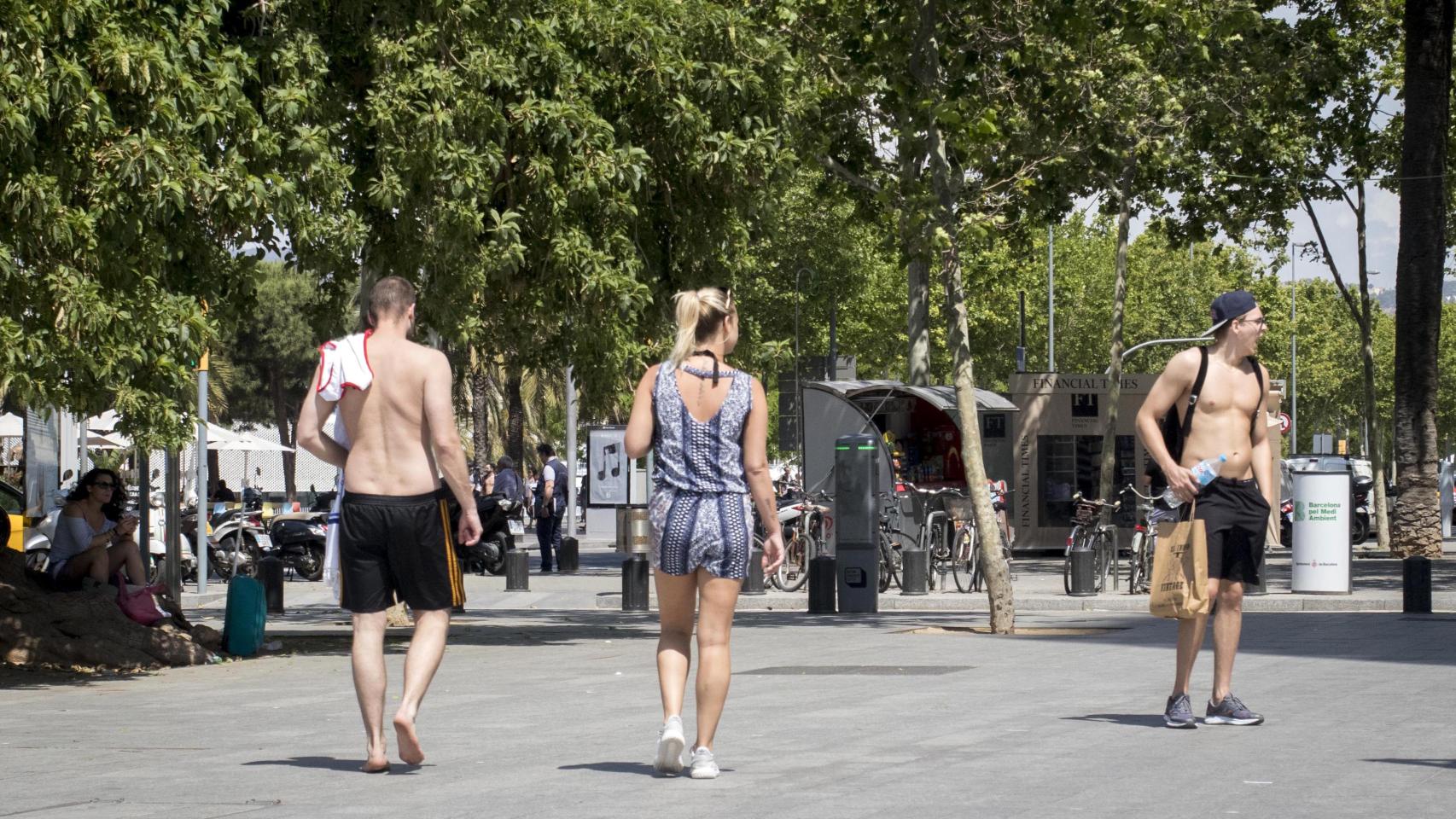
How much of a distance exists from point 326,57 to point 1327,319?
301ft

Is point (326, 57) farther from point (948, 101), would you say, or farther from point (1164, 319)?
point (1164, 319)

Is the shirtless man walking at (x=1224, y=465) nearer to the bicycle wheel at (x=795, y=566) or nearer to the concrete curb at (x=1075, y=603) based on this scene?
the concrete curb at (x=1075, y=603)

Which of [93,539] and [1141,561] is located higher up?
[93,539]

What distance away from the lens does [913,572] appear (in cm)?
2253

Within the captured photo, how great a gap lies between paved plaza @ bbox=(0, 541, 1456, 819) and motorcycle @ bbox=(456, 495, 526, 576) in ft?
47.7

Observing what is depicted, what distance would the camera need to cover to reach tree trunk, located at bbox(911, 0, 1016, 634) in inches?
633

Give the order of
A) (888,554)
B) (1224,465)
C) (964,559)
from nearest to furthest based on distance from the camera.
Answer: (1224,465)
(888,554)
(964,559)

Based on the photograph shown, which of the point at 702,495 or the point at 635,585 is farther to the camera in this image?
the point at 635,585

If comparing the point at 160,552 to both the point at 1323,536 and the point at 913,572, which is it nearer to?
the point at 913,572

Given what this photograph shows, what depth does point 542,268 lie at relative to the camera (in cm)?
1534

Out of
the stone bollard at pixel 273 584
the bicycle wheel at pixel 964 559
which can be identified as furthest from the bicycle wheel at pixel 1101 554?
the stone bollard at pixel 273 584

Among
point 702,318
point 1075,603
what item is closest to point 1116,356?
point 1075,603

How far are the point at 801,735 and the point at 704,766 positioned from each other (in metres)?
1.55

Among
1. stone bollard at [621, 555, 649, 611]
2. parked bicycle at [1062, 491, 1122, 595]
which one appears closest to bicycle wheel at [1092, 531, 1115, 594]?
parked bicycle at [1062, 491, 1122, 595]
